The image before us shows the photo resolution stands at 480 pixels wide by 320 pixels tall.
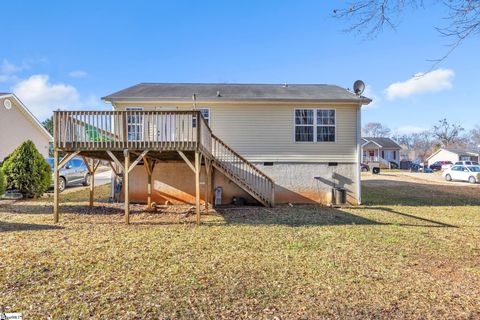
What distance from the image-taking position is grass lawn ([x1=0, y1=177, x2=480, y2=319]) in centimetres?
380

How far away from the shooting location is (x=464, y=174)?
26.4 metres

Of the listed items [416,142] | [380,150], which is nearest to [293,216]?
[380,150]

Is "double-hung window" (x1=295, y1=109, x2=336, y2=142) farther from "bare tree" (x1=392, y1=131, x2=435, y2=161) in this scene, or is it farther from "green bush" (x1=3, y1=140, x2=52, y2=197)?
"bare tree" (x1=392, y1=131, x2=435, y2=161)

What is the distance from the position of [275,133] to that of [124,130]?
244 inches

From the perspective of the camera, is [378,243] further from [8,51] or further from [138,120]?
[8,51]

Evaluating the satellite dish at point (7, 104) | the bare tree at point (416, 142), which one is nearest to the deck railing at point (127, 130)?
the satellite dish at point (7, 104)

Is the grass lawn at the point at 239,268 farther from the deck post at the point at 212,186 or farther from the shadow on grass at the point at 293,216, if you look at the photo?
the deck post at the point at 212,186

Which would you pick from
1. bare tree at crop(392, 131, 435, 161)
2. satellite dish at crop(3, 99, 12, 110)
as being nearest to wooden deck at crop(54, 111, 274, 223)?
satellite dish at crop(3, 99, 12, 110)

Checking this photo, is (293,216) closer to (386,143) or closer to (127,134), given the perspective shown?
(127,134)

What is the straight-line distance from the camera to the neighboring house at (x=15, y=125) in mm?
22141

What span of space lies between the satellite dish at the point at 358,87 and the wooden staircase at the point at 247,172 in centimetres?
517

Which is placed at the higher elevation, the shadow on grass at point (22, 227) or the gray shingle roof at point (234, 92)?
the gray shingle roof at point (234, 92)

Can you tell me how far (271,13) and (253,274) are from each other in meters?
8.44

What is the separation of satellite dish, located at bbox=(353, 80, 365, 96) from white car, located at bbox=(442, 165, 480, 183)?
19.3 meters
